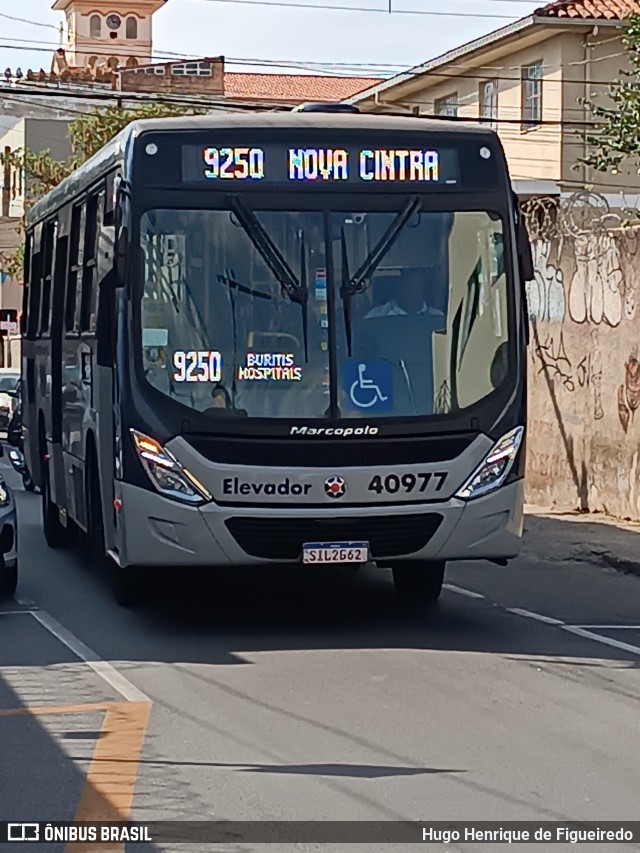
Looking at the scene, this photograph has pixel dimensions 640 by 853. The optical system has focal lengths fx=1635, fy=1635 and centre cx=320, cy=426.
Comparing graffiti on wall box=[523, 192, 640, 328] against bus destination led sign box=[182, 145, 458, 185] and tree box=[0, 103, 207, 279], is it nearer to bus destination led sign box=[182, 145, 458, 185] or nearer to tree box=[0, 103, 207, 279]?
bus destination led sign box=[182, 145, 458, 185]

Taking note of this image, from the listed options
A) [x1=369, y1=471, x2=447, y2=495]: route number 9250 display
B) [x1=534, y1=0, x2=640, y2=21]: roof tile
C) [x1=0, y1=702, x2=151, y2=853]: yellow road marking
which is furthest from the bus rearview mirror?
[x1=534, y1=0, x2=640, y2=21]: roof tile

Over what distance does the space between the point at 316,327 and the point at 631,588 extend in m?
4.43

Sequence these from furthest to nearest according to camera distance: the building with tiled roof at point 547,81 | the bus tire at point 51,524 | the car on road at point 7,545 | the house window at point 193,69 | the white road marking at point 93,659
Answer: the house window at point 193,69, the building with tiled roof at point 547,81, the bus tire at point 51,524, the car on road at point 7,545, the white road marking at point 93,659

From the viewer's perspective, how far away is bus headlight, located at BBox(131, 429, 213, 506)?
10.6 metres

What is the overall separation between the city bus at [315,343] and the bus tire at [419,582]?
95 centimetres

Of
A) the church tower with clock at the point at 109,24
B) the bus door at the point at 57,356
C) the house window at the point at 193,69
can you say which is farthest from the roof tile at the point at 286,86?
the bus door at the point at 57,356

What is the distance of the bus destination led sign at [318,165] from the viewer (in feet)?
35.8

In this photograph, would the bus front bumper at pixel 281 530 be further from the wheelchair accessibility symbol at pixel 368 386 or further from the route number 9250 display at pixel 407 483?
the wheelchair accessibility symbol at pixel 368 386

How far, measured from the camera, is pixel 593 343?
60.3 ft

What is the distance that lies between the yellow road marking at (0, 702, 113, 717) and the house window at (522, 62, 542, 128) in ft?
→ 89.7

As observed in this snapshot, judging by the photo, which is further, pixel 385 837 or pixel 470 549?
pixel 470 549

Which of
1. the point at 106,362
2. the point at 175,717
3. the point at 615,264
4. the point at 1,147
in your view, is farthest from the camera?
the point at 1,147

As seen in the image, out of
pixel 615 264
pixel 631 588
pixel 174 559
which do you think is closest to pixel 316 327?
pixel 174 559

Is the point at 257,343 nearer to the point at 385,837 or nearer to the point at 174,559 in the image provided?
the point at 174,559
